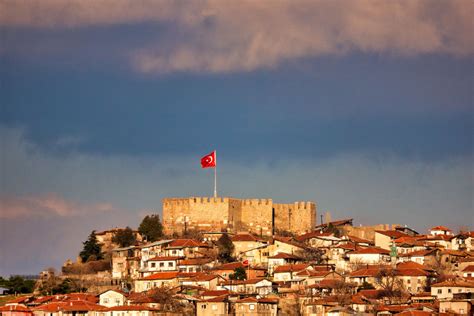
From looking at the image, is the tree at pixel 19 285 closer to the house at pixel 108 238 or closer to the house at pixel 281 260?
the house at pixel 108 238

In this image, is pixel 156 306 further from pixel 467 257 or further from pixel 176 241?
pixel 467 257

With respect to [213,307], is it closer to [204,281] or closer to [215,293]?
[215,293]

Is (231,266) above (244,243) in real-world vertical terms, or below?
below

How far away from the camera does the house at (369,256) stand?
239 ft

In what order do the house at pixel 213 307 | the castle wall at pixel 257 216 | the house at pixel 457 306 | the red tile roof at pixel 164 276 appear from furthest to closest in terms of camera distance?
the castle wall at pixel 257 216 < the red tile roof at pixel 164 276 < the house at pixel 213 307 < the house at pixel 457 306

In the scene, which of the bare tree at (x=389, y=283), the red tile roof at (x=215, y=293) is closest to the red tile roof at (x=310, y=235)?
the bare tree at (x=389, y=283)

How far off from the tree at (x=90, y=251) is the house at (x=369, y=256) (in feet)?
48.9

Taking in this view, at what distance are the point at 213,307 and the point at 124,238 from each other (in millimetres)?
17264

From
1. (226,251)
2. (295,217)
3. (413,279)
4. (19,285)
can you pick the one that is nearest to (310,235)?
(295,217)

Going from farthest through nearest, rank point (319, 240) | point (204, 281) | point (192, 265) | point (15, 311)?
point (319, 240)
point (192, 265)
point (204, 281)
point (15, 311)

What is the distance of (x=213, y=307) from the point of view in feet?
209

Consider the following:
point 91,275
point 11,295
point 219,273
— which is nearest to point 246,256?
point 219,273

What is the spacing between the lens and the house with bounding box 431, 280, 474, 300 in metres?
63.3

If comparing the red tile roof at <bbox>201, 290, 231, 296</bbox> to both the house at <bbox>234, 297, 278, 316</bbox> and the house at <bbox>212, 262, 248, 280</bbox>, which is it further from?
the house at <bbox>212, 262, 248, 280</bbox>
